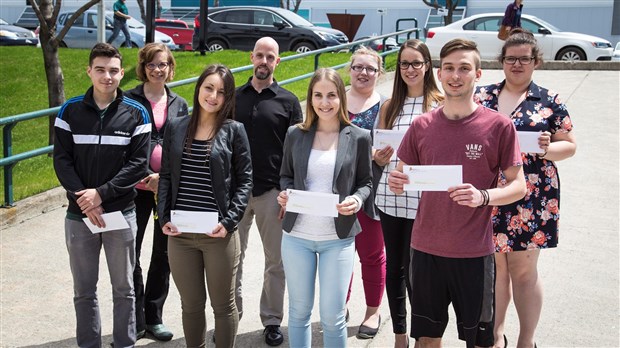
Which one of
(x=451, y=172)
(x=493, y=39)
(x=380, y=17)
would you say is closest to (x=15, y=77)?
(x=493, y=39)

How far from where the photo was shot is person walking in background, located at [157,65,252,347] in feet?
14.9

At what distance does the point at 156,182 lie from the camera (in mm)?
5055

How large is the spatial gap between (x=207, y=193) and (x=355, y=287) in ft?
7.22

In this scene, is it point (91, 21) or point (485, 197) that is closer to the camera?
point (485, 197)

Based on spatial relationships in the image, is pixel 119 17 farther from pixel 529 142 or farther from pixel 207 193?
pixel 529 142

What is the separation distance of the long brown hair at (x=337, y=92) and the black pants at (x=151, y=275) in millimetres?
1350

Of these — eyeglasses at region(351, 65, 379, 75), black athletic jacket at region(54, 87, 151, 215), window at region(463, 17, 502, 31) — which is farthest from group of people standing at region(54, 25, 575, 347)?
window at region(463, 17, 502, 31)

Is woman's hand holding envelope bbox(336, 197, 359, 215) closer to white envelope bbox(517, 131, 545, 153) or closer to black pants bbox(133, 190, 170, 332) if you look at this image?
white envelope bbox(517, 131, 545, 153)

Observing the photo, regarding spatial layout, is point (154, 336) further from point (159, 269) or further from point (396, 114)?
point (396, 114)

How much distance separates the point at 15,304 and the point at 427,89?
3.41 metres

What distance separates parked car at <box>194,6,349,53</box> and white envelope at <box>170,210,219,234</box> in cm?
1669

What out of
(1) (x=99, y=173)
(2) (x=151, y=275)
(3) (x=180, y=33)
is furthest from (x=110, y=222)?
(3) (x=180, y=33)

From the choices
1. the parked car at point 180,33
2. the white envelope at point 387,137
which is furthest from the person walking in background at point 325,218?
the parked car at point 180,33

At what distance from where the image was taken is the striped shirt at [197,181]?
4.55m
